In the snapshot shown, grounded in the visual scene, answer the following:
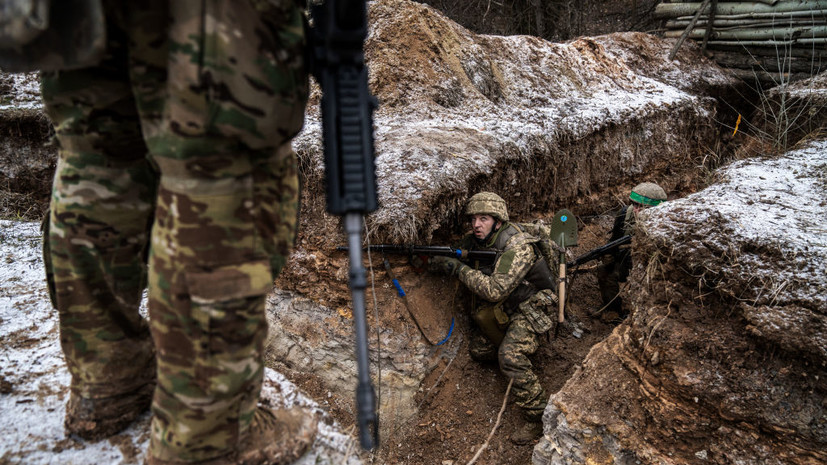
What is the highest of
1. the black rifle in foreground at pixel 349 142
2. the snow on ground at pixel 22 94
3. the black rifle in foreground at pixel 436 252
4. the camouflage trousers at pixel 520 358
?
the snow on ground at pixel 22 94

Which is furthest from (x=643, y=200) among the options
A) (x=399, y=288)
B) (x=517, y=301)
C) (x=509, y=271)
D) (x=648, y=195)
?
(x=399, y=288)

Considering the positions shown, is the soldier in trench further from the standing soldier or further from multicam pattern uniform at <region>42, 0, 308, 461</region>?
multicam pattern uniform at <region>42, 0, 308, 461</region>

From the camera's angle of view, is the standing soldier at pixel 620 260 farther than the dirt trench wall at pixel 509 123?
Yes

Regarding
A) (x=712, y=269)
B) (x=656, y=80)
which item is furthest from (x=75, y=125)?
(x=656, y=80)

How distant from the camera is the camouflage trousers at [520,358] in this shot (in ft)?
14.2

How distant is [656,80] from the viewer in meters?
8.62

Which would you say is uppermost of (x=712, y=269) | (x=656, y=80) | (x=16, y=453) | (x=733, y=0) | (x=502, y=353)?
(x=733, y=0)

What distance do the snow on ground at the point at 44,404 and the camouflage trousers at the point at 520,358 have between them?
2.74 meters

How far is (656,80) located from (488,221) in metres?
6.22

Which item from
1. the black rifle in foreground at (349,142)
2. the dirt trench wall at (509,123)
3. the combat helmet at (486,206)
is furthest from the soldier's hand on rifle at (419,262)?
the black rifle in foreground at (349,142)

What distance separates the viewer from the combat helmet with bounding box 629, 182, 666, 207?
19.2ft

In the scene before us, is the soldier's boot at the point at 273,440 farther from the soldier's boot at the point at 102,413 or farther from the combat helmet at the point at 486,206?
the combat helmet at the point at 486,206

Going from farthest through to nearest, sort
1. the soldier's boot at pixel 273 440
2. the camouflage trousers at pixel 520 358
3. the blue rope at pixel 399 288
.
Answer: the camouflage trousers at pixel 520 358 → the blue rope at pixel 399 288 → the soldier's boot at pixel 273 440

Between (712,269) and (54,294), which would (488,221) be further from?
(54,294)
